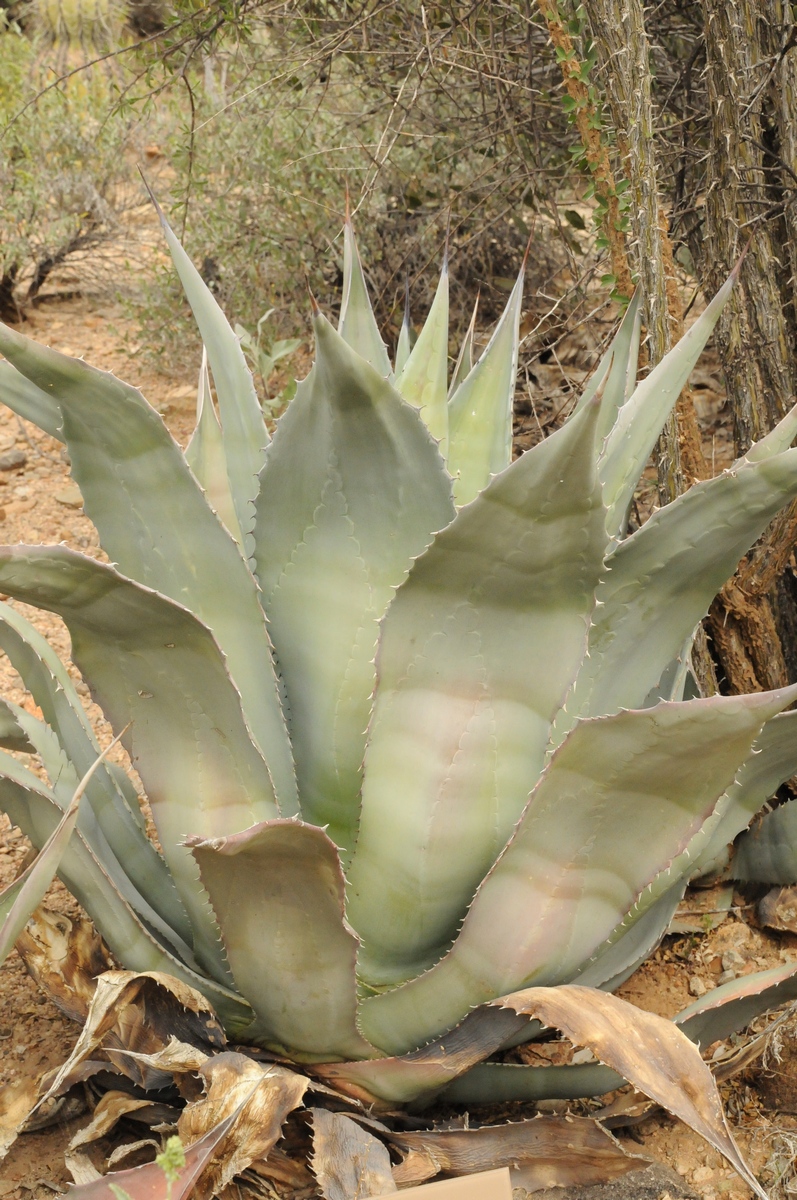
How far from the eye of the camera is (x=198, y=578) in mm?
1412

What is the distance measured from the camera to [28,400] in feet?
4.67

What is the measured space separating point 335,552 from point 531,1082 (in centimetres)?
70

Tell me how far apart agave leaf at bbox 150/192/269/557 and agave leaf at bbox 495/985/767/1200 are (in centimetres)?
74

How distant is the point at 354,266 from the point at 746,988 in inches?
44.3

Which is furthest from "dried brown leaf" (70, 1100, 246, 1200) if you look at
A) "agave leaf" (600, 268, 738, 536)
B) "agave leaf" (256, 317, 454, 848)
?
"agave leaf" (600, 268, 738, 536)

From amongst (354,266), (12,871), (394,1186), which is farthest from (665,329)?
(12,871)

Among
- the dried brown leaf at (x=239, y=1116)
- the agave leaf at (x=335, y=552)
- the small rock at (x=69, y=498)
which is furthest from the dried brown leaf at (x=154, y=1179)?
the small rock at (x=69, y=498)

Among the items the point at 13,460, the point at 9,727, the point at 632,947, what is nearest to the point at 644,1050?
the point at 632,947

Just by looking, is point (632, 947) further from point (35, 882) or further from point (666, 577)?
point (35, 882)

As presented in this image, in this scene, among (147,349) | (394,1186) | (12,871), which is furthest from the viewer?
(147,349)

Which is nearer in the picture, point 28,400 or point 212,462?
point 28,400

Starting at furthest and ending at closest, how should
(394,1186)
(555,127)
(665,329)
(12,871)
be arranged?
(555,127), (12,871), (665,329), (394,1186)

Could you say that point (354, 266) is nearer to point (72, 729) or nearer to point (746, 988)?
point (72, 729)

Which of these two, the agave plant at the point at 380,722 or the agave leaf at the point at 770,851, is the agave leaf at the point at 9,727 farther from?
the agave leaf at the point at 770,851
